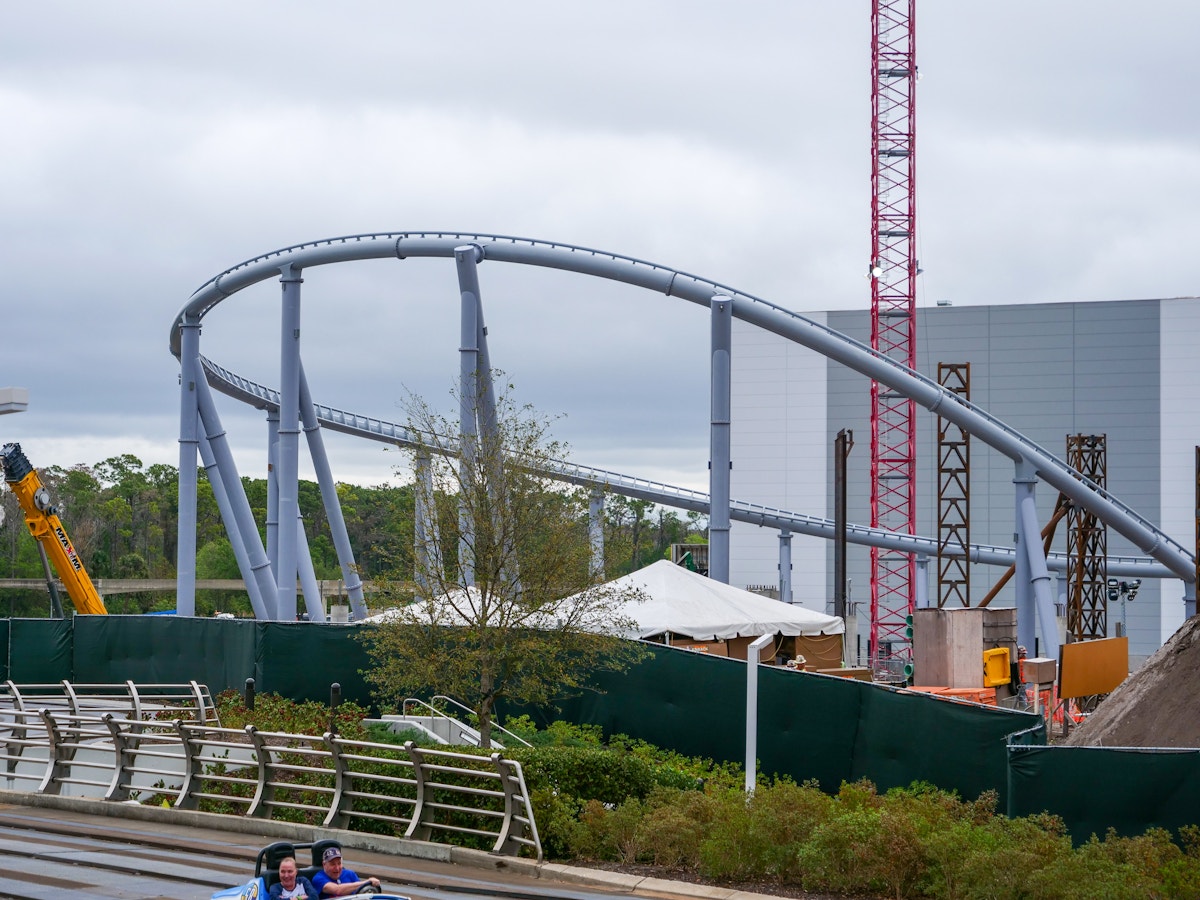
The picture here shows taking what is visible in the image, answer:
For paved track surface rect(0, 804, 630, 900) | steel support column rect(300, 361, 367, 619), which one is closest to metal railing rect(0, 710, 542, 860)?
paved track surface rect(0, 804, 630, 900)

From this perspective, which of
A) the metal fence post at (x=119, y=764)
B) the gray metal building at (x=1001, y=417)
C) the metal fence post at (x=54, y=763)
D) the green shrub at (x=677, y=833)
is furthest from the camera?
the gray metal building at (x=1001, y=417)

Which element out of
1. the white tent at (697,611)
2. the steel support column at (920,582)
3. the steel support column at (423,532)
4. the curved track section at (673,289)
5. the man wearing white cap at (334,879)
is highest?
the curved track section at (673,289)

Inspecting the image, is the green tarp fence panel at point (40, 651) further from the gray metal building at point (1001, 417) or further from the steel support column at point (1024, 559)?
the gray metal building at point (1001, 417)

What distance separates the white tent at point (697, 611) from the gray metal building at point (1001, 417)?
48435mm

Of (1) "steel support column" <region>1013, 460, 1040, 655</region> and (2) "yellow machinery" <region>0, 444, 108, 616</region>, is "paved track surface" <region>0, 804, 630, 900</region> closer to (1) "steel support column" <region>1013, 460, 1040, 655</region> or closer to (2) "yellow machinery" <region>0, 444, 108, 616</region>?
(2) "yellow machinery" <region>0, 444, 108, 616</region>

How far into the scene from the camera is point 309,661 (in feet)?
75.7

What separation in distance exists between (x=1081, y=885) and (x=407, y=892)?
549 cm

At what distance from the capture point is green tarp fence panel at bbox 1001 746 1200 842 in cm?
1170

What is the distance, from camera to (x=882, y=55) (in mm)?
76000

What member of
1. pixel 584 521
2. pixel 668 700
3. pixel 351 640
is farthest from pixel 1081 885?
pixel 351 640

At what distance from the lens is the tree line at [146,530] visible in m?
92.1

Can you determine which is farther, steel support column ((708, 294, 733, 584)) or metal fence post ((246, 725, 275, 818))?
steel support column ((708, 294, 733, 584))

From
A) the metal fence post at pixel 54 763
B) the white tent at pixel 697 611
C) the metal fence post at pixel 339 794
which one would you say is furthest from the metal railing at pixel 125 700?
the white tent at pixel 697 611

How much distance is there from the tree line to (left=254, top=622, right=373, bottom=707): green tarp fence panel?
60090 millimetres
